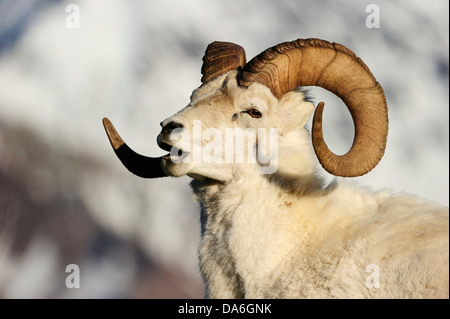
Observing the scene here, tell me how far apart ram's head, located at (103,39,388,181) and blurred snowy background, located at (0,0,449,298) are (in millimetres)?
21807

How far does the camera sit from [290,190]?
576cm

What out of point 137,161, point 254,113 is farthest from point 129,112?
point 254,113

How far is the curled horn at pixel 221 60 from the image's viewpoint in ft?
21.3

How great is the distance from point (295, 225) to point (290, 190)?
1.14 feet

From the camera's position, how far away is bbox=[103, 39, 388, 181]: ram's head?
18.6ft

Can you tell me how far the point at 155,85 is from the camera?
49844mm

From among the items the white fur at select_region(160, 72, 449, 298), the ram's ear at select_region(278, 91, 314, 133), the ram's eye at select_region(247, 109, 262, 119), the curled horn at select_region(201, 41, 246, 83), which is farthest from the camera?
the curled horn at select_region(201, 41, 246, 83)

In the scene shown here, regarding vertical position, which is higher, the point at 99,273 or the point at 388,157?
the point at 388,157

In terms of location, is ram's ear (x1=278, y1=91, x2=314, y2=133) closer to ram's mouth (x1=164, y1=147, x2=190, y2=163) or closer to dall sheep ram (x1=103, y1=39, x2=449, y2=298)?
dall sheep ram (x1=103, y1=39, x2=449, y2=298)

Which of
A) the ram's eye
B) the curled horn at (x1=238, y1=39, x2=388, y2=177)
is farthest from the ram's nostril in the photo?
the curled horn at (x1=238, y1=39, x2=388, y2=177)

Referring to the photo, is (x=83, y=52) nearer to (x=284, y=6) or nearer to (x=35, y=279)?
(x=284, y=6)

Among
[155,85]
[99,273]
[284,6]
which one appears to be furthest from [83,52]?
[99,273]
